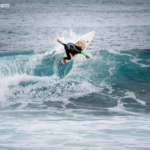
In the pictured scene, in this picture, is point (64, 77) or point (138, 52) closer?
point (64, 77)

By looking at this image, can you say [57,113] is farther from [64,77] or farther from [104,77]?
[104,77]

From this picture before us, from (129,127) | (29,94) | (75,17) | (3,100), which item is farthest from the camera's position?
(75,17)

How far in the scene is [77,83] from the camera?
13.0m

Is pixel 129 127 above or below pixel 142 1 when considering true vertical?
below

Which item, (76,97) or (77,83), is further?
(77,83)

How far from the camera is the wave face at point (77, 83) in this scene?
10961 mm

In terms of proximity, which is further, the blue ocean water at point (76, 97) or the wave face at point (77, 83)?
the wave face at point (77, 83)

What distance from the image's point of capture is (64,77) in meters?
13.7

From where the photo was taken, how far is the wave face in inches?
432

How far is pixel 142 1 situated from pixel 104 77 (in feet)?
135

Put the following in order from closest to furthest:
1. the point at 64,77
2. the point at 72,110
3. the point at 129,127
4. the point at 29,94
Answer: the point at 129,127
the point at 72,110
the point at 29,94
the point at 64,77

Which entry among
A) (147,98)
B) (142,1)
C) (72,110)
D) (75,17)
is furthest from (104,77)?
(142,1)

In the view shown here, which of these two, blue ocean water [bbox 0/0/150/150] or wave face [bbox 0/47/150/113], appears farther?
wave face [bbox 0/47/150/113]

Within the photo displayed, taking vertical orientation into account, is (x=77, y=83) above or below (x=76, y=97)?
above
